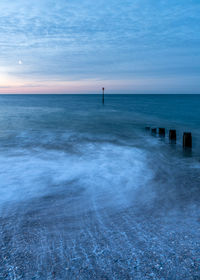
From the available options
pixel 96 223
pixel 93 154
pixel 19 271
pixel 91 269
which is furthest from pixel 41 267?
pixel 93 154

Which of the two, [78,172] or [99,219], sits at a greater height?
[78,172]

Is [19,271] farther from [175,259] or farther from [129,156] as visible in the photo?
[129,156]

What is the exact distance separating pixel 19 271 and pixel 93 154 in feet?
26.7

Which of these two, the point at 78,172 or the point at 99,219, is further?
the point at 78,172

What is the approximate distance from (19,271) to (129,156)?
27.7 feet

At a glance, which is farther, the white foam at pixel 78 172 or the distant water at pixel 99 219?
the white foam at pixel 78 172

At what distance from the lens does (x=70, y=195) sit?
6363 millimetres

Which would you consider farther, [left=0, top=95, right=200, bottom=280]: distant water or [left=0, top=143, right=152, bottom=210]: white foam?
[left=0, top=143, right=152, bottom=210]: white foam

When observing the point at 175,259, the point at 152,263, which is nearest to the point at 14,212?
the point at 152,263

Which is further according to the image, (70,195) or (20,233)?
(70,195)

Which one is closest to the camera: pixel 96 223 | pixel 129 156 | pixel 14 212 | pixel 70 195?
pixel 96 223

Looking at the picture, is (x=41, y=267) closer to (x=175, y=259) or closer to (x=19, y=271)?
(x=19, y=271)

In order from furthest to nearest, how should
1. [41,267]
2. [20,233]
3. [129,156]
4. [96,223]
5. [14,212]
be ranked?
1. [129,156]
2. [14,212]
3. [96,223]
4. [20,233]
5. [41,267]

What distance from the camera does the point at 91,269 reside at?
351 cm
